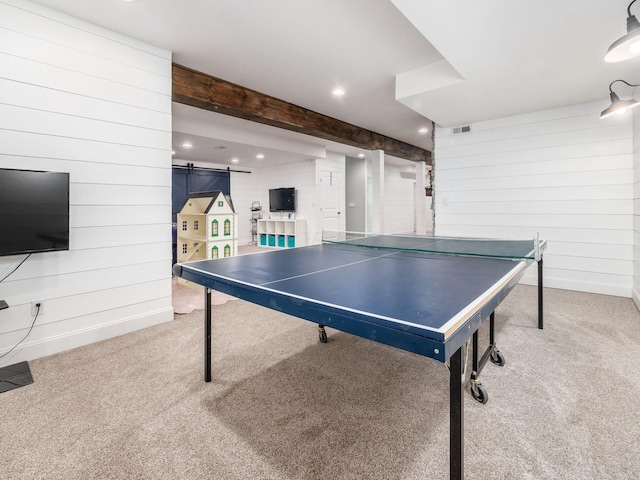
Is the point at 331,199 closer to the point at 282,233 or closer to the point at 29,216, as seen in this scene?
the point at 282,233

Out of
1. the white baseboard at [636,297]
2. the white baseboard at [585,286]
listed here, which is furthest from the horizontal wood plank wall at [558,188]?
the white baseboard at [636,297]

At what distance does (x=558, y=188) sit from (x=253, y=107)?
4112 mm

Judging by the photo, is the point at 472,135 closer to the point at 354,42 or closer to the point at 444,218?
the point at 444,218

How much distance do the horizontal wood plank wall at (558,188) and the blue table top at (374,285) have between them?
293cm

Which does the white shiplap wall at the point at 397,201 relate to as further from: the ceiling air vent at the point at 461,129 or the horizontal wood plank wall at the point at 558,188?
the horizontal wood plank wall at the point at 558,188

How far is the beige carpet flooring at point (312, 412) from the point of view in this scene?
131 cm

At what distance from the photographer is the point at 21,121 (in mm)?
2230

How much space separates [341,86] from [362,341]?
10.1ft

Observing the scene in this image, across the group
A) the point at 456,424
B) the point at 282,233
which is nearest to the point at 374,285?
the point at 456,424

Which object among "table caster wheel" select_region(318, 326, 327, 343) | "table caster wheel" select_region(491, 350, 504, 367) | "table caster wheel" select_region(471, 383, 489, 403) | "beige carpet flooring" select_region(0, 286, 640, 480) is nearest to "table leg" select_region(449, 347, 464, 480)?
"beige carpet flooring" select_region(0, 286, 640, 480)

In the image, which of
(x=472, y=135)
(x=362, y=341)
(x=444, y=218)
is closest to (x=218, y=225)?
(x=362, y=341)

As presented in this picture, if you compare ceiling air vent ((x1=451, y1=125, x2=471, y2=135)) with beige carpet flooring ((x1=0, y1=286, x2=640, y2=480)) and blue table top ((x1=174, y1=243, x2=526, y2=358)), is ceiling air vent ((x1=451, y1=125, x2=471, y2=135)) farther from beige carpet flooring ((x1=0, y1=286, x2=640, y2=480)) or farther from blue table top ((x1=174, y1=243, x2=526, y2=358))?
blue table top ((x1=174, y1=243, x2=526, y2=358))

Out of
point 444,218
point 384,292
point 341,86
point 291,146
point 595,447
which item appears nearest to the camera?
point 384,292

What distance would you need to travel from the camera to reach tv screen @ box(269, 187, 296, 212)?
8164 millimetres
